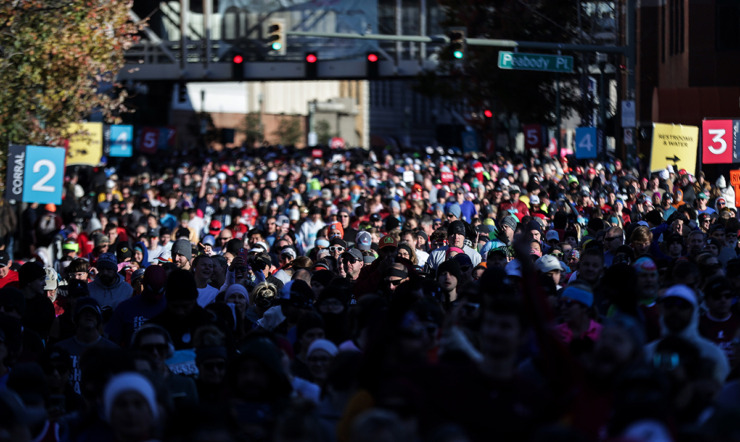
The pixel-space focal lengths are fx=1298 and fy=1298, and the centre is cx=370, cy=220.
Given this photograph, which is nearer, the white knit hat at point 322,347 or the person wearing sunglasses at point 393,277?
the white knit hat at point 322,347

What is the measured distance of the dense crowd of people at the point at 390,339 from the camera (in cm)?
536

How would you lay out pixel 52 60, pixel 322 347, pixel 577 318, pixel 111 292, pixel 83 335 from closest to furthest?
1. pixel 322 347
2. pixel 577 318
3. pixel 83 335
4. pixel 111 292
5. pixel 52 60

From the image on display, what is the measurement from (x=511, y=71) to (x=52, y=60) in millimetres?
27035

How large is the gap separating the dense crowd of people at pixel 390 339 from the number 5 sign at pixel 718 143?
2.63 meters

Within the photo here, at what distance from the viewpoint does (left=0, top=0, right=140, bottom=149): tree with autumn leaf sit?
2047 centimetres

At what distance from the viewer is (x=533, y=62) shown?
26.9 meters

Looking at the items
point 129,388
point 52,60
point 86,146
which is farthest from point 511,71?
point 129,388

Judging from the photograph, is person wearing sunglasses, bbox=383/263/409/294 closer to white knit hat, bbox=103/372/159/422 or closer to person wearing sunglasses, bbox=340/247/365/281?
person wearing sunglasses, bbox=340/247/365/281

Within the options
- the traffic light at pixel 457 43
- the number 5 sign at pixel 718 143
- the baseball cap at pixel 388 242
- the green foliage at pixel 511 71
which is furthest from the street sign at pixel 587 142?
the green foliage at pixel 511 71

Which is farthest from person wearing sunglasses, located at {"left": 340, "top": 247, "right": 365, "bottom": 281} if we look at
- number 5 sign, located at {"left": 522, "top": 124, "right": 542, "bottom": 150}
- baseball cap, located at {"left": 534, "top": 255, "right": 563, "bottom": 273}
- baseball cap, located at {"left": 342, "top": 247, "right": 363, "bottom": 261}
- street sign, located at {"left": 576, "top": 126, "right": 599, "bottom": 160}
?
number 5 sign, located at {"left": 522, "top": 124, "right": 542, "bottom": 150}

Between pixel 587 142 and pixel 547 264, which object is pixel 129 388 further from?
pixel 587 142

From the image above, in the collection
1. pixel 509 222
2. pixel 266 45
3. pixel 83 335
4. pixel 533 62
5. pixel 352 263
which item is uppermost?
pixel 266 45

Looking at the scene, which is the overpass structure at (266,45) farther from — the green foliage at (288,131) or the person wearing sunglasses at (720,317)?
the person wearing sunglasses at (720,317)

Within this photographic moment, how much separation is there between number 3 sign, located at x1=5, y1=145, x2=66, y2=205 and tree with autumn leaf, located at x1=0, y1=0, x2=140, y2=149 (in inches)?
106
